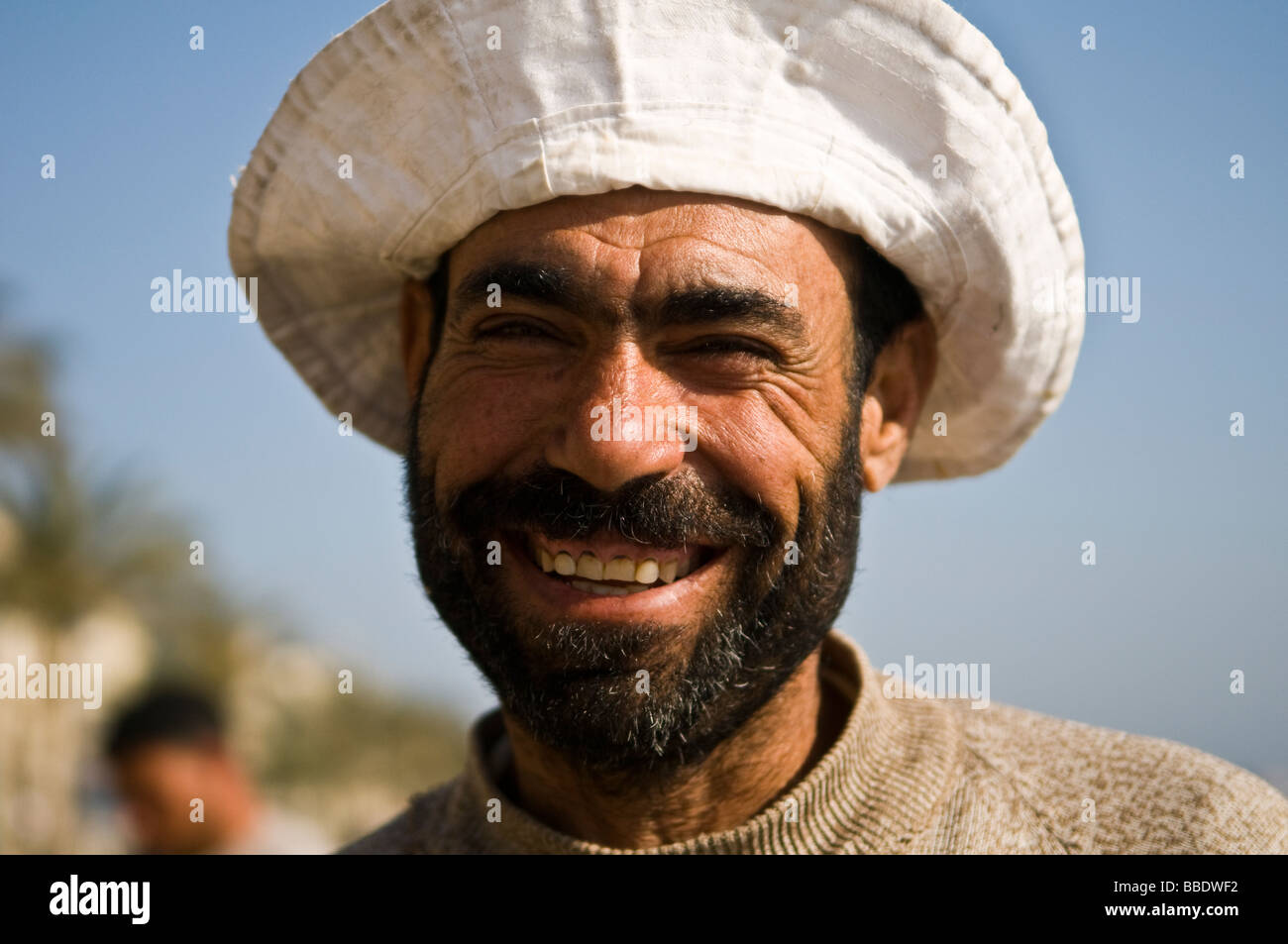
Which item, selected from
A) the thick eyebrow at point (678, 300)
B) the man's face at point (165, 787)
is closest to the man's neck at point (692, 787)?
the thick eyebrow at point (678, 300)

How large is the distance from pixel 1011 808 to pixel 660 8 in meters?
1.99

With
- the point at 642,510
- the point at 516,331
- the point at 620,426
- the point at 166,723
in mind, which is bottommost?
the point at 166,723

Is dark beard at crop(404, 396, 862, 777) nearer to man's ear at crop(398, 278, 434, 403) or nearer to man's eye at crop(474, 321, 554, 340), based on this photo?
man's eye at crop(474, 321, 554, 340)

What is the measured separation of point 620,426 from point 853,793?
40.8 inches

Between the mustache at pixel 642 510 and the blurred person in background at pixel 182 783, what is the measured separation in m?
5.09

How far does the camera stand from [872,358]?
312cm

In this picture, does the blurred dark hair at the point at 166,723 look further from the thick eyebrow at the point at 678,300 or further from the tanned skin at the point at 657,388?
the thick eyebrow at the point at 678,300

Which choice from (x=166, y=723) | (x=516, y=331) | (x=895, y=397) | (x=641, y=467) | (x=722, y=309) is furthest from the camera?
(x=166, y=723)

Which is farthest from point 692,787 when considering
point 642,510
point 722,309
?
point 722,309

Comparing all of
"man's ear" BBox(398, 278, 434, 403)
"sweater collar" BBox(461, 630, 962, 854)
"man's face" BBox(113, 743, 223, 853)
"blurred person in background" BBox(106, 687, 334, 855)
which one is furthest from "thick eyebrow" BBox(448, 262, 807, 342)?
"man's face" BBox(113, 743, 223, 853)

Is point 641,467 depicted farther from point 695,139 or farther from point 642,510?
point 695,139

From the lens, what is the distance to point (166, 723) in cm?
752

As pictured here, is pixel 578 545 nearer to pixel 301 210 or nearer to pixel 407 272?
pixel 407 272

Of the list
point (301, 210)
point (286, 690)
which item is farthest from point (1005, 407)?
point (286, 690)
